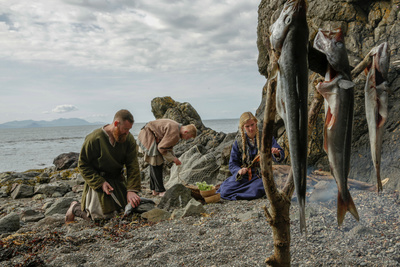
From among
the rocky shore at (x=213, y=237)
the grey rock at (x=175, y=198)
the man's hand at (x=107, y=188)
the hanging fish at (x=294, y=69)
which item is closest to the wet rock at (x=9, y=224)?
the rocky shore at (x=213, y=237)

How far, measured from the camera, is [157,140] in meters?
7.69

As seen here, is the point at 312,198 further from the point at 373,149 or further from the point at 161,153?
the point at 161,153

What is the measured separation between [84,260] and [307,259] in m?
2.51

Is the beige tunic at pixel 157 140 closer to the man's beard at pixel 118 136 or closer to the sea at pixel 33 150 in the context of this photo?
the man's beard at pixel 118 136

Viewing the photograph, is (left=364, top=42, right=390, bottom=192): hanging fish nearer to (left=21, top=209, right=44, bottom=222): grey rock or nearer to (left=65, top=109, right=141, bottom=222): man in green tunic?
(left=65, top=109, right=141, bottom=222): man in green tunic

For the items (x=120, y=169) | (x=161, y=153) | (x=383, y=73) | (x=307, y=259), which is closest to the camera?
(x=383, y=73)

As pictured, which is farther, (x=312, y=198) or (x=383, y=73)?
(x=312, y=198)

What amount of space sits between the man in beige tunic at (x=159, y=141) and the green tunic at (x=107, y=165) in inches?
71.6

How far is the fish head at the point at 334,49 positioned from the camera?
184 centimetres

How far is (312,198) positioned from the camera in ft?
16.6

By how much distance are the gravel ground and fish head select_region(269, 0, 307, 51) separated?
228cm

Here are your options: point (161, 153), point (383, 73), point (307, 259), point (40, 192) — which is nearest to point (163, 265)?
point (307, 259)

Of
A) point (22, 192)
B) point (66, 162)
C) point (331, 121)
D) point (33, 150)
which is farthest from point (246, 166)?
point (33, 150)

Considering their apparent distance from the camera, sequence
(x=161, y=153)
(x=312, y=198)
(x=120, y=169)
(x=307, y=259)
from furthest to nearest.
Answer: (x=161, y=153)
(x=120, y=169)
(x=312, y=198)
(x=307, y=259)
